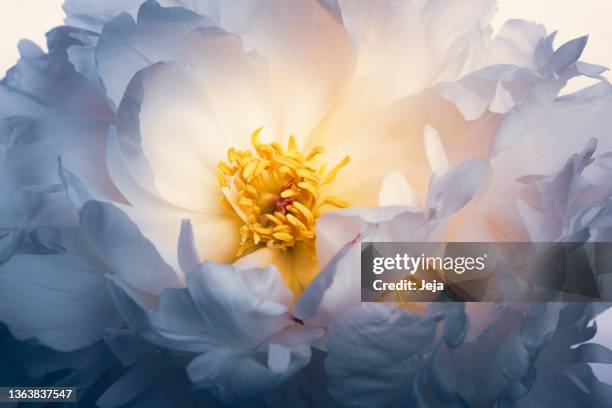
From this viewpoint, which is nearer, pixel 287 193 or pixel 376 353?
→ pixel 376 353

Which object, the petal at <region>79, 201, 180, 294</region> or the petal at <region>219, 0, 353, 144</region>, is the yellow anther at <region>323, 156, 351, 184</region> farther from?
the petal at <region>79, 201, 180, 294</region>

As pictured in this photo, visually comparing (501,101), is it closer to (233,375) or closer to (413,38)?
(413,38)

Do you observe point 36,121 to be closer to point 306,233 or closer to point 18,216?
point 18,216

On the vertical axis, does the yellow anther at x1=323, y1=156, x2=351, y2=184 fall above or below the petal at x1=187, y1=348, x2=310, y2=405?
above

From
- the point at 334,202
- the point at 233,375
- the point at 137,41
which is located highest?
the point at 137,41

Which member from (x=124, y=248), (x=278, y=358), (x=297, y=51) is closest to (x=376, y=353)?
(x=278, y=358)

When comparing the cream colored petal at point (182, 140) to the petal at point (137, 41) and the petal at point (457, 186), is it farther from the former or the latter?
the petal at point (457, 186)

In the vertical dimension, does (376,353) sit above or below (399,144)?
below

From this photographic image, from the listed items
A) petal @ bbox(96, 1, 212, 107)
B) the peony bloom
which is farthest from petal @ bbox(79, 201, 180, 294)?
petal @ bbox(96, 1, 212, 107)
